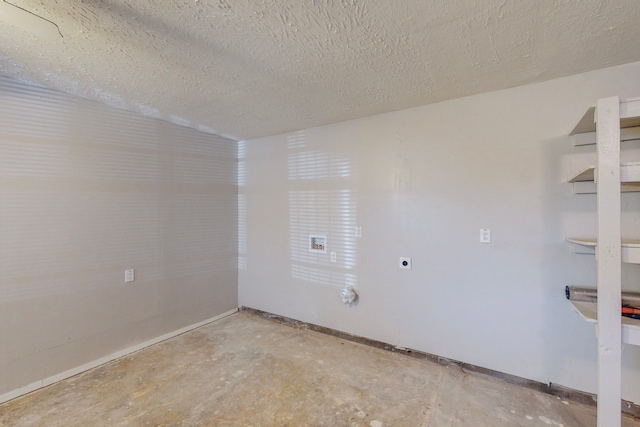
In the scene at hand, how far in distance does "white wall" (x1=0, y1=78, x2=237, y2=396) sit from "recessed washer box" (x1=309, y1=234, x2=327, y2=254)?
1.24 meters

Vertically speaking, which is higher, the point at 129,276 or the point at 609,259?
the point at 609,259

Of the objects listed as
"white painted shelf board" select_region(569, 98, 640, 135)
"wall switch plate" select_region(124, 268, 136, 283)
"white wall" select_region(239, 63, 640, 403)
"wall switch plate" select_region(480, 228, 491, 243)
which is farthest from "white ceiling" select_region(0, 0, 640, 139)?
"wall switch plate" select_region(124, 268, 136, 283)

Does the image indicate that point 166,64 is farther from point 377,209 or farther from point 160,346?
point 160,346

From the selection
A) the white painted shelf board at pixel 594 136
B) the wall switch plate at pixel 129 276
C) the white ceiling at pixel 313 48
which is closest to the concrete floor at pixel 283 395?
the wall switch plate at pixel 129 276

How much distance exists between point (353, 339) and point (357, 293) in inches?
18.9

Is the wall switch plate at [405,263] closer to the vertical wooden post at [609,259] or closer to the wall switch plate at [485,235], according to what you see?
the wall switch plate at [485,235]

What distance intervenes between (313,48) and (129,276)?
8.39ft

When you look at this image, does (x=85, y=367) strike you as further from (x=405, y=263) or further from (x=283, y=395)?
(x=405, y=263)

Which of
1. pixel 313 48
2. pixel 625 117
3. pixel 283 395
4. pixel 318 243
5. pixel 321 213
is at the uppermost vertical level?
pixel 313 48

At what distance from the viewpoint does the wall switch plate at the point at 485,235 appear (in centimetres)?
216

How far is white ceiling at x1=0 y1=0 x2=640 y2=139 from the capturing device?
1.27m

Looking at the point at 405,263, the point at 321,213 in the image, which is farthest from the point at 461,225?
the point at 321,213

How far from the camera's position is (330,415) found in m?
1.79

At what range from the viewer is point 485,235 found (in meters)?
2.18
